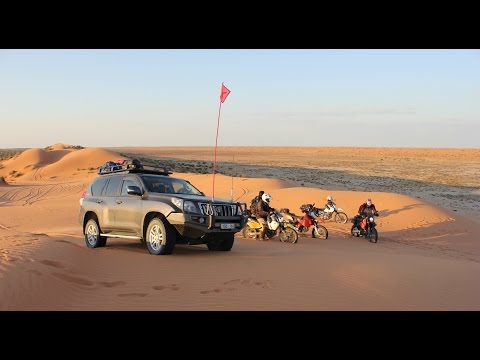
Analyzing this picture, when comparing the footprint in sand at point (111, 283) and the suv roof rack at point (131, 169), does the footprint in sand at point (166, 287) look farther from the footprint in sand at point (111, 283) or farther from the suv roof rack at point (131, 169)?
the suv roof rack at point (131, 169)

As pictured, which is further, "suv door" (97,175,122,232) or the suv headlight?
"suv door" (97,175,122,232)

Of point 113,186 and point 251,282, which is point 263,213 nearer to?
point 113,186

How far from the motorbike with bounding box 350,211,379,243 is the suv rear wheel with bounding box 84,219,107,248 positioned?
9.42 meters

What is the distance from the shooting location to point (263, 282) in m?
8.67

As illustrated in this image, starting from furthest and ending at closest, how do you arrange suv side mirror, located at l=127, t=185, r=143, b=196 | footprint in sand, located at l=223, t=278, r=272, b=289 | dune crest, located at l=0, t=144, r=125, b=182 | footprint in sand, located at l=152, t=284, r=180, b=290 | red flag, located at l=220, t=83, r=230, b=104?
1. dune crest, located at l=0, t=144, r=125, b=182
2. red flag, located at l=220, t=83, r=230, b=104
3. suv side mirror, located at l=127, t=185, r=143, b=196
4. footprint in sand, located at l=223, t=278, r=272, b=289
5. footprint in sand, located at l=152, t=284, r=180, b=290

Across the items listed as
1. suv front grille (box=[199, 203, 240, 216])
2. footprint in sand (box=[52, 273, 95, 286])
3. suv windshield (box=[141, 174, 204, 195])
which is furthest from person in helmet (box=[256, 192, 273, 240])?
footprint in sand (box=[52, 273, 95, 286])

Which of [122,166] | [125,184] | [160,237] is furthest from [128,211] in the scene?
[122,166]

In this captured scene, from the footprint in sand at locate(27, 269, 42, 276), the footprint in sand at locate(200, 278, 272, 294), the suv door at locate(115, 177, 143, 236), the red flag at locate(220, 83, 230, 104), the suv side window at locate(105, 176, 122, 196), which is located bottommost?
the footprint in sand at locate(200, 278, 272, 294)

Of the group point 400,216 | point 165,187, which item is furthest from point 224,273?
point 400,216

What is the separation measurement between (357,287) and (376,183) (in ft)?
121

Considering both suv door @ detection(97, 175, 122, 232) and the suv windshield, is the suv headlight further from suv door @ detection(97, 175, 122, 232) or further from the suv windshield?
suv door @ detection(97, 175, 122, 232)

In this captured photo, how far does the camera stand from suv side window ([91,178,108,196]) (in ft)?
43.7

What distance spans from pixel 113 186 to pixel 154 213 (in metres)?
1.97

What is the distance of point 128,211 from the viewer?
1201 cm
